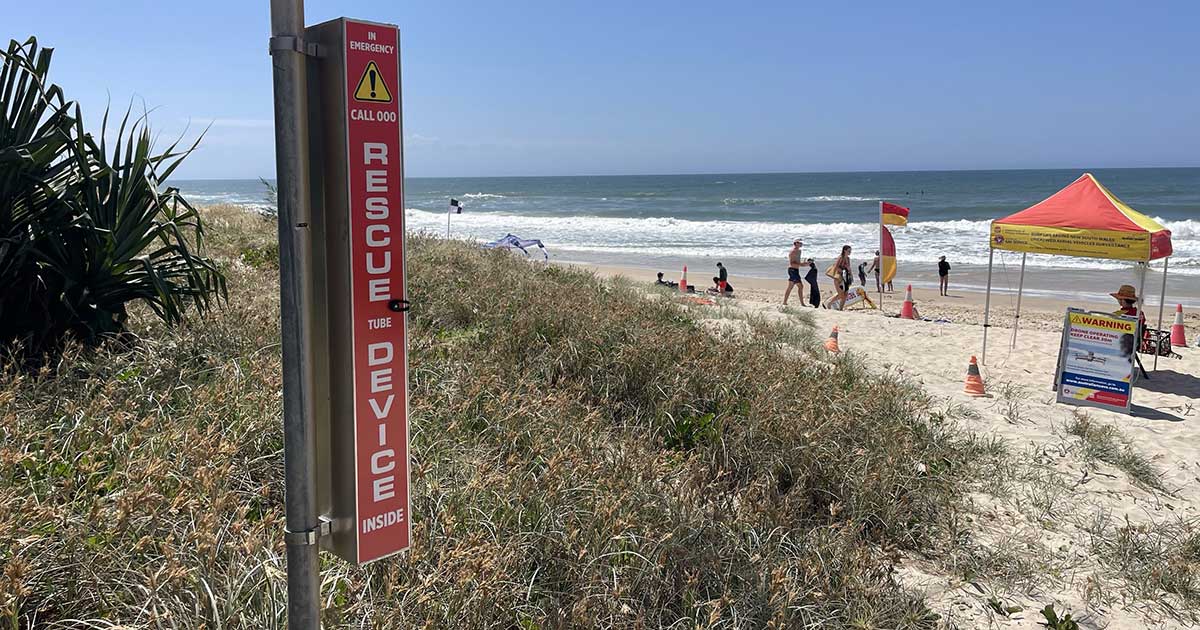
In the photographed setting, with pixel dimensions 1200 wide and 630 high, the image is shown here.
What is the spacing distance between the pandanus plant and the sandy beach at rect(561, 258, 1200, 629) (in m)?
4.37

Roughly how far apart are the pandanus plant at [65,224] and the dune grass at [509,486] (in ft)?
1.09

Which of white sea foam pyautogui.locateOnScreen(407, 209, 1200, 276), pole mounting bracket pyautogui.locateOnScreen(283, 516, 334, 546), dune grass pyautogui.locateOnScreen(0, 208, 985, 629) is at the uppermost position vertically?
pole mounting bracket pyautogui.locateOnScreen(283, 516, 334, 546)

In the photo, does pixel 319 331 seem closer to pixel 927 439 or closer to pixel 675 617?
pixel 675 617

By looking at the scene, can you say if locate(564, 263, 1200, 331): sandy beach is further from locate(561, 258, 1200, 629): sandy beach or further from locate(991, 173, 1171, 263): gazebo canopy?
locate(991, 173, 1171, 263): gazebo canopy

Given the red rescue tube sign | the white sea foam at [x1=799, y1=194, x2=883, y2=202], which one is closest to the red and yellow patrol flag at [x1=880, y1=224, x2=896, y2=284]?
the red rescue tube sign

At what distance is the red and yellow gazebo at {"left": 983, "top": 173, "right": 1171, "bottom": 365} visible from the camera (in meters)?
9.13

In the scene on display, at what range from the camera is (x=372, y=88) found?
66.6 inches

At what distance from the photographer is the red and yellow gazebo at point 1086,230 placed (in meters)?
9.13

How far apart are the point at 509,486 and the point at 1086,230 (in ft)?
28.5

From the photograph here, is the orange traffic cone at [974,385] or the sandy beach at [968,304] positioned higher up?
the orange traffic cone at [974,385]

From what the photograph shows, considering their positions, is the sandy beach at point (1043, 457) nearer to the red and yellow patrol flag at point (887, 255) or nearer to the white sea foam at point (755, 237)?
the red and yellow patrol flag at point (887, 255)

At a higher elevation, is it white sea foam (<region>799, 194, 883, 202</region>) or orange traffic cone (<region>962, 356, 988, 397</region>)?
white sea foam (<region>799, 194, 883, 202</region>)

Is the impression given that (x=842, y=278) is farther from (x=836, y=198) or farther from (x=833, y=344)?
(x=836, y=198)

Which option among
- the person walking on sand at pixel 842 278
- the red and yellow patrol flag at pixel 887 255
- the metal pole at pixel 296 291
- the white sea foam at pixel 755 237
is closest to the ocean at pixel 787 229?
the white sea foam at pixel 755 237
